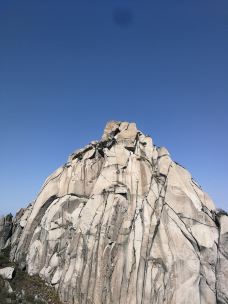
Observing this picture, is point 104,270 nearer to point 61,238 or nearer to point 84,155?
point 61,238

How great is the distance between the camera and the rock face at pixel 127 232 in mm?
39375

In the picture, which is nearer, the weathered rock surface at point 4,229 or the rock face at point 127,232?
the rock face at point 127,232

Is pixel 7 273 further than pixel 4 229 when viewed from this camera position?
No

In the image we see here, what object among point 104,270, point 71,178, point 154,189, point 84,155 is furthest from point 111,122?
point 104,270

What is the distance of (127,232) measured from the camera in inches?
1655

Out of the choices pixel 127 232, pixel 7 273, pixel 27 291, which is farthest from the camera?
pixel 7 273

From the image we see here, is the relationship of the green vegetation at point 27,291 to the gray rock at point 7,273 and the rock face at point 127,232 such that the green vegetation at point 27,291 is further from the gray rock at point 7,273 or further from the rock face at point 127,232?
the rock face at point 127,232

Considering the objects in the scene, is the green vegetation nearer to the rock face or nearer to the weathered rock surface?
the rock face

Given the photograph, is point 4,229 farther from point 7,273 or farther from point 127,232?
point 127,232

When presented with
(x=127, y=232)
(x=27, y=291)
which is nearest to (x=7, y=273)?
(x=27, y=291)

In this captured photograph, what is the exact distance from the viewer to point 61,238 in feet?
151

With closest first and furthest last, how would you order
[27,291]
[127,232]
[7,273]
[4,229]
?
[27,291] → [127,232] → [7,273] → [4,229]

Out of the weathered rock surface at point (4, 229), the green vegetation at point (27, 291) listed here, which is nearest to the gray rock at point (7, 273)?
the green vegetation at point (27, 291)

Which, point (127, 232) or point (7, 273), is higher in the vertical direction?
point (127, 232)
